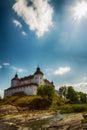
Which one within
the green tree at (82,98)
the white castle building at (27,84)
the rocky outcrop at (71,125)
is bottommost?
the rocky outcrop at (71,125)

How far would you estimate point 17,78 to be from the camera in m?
187

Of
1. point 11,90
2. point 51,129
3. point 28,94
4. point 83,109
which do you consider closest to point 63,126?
point 51,129

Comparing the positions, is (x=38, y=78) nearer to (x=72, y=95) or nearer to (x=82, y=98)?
(x=72, y=95)

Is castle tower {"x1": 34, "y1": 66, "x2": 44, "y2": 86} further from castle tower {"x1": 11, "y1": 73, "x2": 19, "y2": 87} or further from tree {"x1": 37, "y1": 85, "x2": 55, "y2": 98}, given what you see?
tree {"x1": 37, "y1": 85, "x2": 55, "y2": 98}

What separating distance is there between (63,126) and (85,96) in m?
149

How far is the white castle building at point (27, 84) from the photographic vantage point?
530ft

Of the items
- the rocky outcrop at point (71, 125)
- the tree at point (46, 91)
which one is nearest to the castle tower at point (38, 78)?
the tree at point (46, 91)

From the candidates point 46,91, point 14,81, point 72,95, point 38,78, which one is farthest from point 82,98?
point 14,81

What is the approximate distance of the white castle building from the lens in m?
161

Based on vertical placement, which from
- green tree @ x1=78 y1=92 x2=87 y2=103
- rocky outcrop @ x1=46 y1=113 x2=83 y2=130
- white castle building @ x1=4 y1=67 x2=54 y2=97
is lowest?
rocky outcrop @ x1=46 y1=113 x2=83 y2=130

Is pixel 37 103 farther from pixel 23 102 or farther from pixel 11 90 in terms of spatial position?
pixel 11 90

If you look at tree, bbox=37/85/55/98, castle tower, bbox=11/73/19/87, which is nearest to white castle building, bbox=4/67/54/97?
castle tower, bbox=11/73/19/87

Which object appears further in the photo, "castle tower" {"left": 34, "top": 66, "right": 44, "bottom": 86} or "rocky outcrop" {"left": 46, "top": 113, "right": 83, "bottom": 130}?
"castle tower" {"left": 34, "top": 66, "right": 44, "bottom": 86}

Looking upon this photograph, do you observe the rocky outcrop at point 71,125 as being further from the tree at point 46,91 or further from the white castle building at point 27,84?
the white castle building at point 27,84
